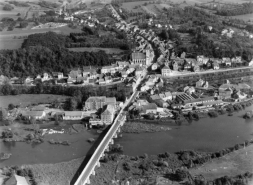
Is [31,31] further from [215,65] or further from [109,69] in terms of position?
[215,65]

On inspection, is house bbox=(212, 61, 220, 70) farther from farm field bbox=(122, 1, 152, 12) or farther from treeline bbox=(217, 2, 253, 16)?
farm field bbox=(122, 1, 152, 12)

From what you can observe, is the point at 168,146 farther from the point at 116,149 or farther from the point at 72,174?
the point at 72,174

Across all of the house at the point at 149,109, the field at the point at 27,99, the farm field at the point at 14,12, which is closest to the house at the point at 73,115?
the field at the point at 27,99

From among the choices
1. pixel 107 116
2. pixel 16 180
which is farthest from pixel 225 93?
pixel 16 180

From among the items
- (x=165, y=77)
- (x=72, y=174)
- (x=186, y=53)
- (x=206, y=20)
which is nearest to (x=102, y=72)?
(x=165, y=77)

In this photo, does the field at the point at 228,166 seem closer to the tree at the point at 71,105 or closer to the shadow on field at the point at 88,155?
the shadow on field at the point at 88,155

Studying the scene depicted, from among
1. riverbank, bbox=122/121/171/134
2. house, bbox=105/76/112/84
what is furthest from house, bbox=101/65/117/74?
riverbank, bbox=122/121/171/134
